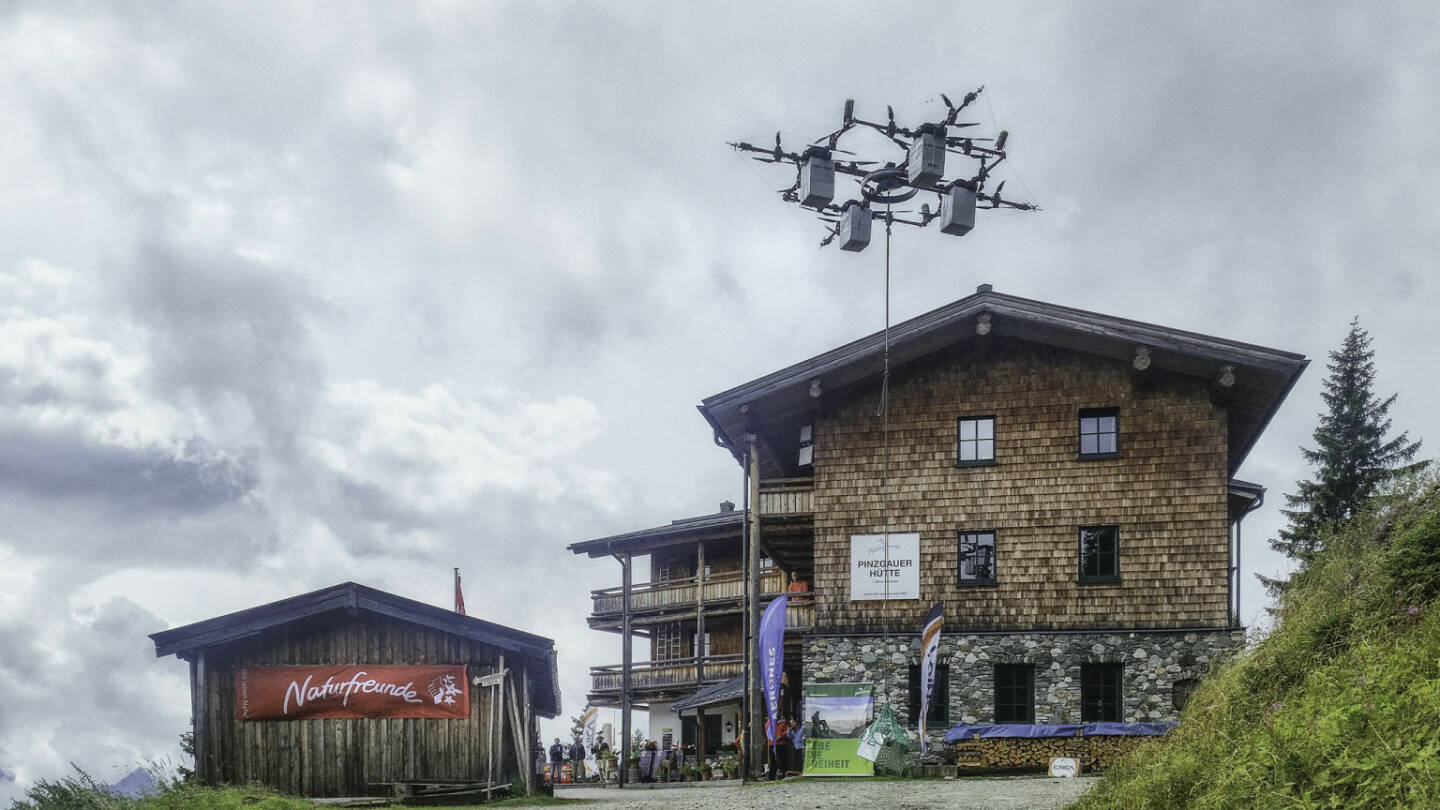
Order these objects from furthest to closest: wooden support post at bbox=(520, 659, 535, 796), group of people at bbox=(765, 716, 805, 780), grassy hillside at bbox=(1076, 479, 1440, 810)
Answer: group of people at bbox=(765, 716, 805, 780) < wooden support post at bbox=(520, 659, 535, 796) < grassy hillside at bbox=(1076, 479, 1440, 810)

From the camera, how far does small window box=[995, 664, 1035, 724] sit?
29.0m

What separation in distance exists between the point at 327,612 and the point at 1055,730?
1300 centimetres

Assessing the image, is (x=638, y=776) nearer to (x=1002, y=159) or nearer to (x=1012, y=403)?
(x=1012, y=403)

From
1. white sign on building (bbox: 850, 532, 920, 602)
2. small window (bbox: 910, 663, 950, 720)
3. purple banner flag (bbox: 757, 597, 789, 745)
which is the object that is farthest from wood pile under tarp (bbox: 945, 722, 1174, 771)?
purple banner flag (bbox: 757, 597, 789, 745)

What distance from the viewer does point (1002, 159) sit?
2453 cm

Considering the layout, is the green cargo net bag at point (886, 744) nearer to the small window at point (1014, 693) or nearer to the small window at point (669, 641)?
the small window at point (1014, 693)

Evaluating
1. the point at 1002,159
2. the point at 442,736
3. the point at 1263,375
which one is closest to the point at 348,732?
the point at 442,736

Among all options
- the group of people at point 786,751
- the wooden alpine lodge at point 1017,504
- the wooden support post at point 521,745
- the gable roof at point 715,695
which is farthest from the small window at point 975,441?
the gable roof at point 715,695

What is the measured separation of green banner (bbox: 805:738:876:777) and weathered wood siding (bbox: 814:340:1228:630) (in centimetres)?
309

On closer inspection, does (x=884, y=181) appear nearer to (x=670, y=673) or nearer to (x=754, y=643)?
(x=754, y=643)

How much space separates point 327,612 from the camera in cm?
2362

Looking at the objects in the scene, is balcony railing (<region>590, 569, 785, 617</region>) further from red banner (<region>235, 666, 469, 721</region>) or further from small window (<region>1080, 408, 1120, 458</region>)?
red banner (<region>235, 666, 469, 721</region>)

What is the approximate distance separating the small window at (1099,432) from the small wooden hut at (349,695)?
40.6 feet

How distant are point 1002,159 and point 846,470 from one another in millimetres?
8196
